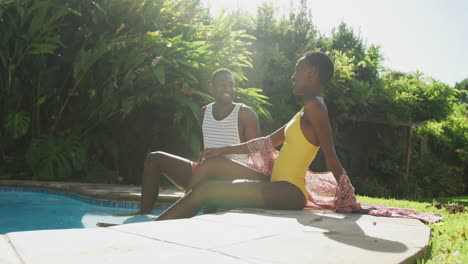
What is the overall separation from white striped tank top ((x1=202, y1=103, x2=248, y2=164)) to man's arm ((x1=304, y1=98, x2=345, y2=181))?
3.70ft

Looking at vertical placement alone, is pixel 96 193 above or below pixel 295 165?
below

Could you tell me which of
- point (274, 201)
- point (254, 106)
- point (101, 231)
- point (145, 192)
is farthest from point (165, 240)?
point (254, 106)

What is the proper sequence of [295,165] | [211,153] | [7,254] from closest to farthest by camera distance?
[7,254], [295,165], [211,153]

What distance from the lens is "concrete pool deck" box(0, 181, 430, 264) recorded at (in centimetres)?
175

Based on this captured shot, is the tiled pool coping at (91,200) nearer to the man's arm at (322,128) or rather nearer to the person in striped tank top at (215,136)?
the person in striped tank top at (215,136)

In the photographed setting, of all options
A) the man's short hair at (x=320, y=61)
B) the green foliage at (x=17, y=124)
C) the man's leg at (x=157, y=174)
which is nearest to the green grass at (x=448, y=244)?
the man's short hair at (x=320, y=61)

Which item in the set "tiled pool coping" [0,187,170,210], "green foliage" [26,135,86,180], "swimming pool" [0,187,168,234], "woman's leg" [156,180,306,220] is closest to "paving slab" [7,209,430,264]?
"woman's leg" [156,180,306,220]

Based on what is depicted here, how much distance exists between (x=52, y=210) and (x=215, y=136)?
2.57m

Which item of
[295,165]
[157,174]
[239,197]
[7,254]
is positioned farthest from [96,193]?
[7,254]

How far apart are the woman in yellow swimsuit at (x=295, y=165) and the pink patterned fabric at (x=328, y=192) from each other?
0.18m

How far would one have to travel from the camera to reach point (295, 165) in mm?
3223

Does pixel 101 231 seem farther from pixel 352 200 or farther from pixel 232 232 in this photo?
pixel 352 200

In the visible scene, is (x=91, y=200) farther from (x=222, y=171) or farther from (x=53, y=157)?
(x=222, y=171)

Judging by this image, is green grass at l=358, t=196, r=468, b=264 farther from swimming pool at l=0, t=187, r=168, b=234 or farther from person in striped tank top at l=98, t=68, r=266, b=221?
swimming pool at l=0, t=187, r=168, b=234
